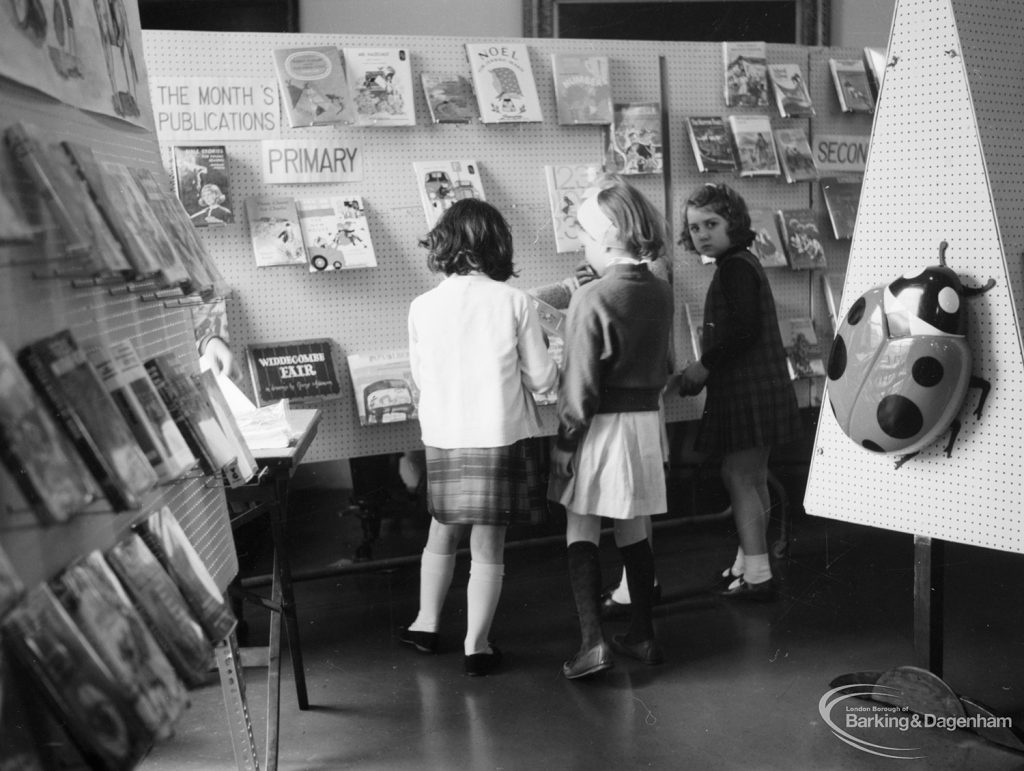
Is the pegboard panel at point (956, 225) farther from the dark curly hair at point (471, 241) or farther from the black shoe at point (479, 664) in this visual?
the black shoe at point (479, 664)

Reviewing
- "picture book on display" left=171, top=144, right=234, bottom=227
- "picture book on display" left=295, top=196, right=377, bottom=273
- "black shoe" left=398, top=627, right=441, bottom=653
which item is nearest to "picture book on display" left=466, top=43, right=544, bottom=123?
"picture book on display" left=295, top=196, right=377, bottom=273

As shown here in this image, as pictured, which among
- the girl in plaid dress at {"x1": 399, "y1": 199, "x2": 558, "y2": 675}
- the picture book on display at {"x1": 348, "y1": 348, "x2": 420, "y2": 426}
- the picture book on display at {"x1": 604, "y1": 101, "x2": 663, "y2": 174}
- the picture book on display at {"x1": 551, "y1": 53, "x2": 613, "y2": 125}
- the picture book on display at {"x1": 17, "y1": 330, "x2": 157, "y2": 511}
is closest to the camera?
the picture book on display at {"x1": 17, "y1": 330, "x2": 157, "y2": 511}

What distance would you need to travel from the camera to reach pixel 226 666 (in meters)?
1.59

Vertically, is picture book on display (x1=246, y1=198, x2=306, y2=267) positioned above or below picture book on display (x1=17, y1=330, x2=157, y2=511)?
above

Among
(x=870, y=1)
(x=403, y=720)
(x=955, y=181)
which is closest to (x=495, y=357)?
(x=403, y=720)

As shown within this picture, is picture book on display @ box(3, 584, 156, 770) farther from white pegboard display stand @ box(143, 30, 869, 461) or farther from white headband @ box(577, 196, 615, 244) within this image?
white pegboard display stand @ box(143, 30, 869, 461)

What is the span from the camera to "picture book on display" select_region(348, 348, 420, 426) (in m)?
3.36

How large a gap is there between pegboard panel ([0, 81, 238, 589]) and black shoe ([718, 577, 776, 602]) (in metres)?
2.39

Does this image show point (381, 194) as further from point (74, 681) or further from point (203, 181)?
point (74, 681)

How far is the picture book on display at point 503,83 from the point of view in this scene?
3438mm

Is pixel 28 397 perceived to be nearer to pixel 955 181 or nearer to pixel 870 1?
pixel 955 181

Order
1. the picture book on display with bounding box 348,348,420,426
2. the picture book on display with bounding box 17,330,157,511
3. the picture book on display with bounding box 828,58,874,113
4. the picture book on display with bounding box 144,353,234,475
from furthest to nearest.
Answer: the picture book on display with bounding box 828,58,874,113
the picture book on display with bounding box 348,348,420,426
the picture book on display with bounding box 144,353,234,475
the picture book on display with bounding box 17,330,157,511

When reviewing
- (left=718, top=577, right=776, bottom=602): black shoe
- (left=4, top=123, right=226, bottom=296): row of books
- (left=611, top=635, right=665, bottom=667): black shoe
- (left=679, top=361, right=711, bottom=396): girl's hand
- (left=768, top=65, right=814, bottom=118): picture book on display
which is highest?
(left=768, top=65, right=814, bottom=118): picture book on display

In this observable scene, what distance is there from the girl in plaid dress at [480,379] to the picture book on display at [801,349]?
160 centimetres
